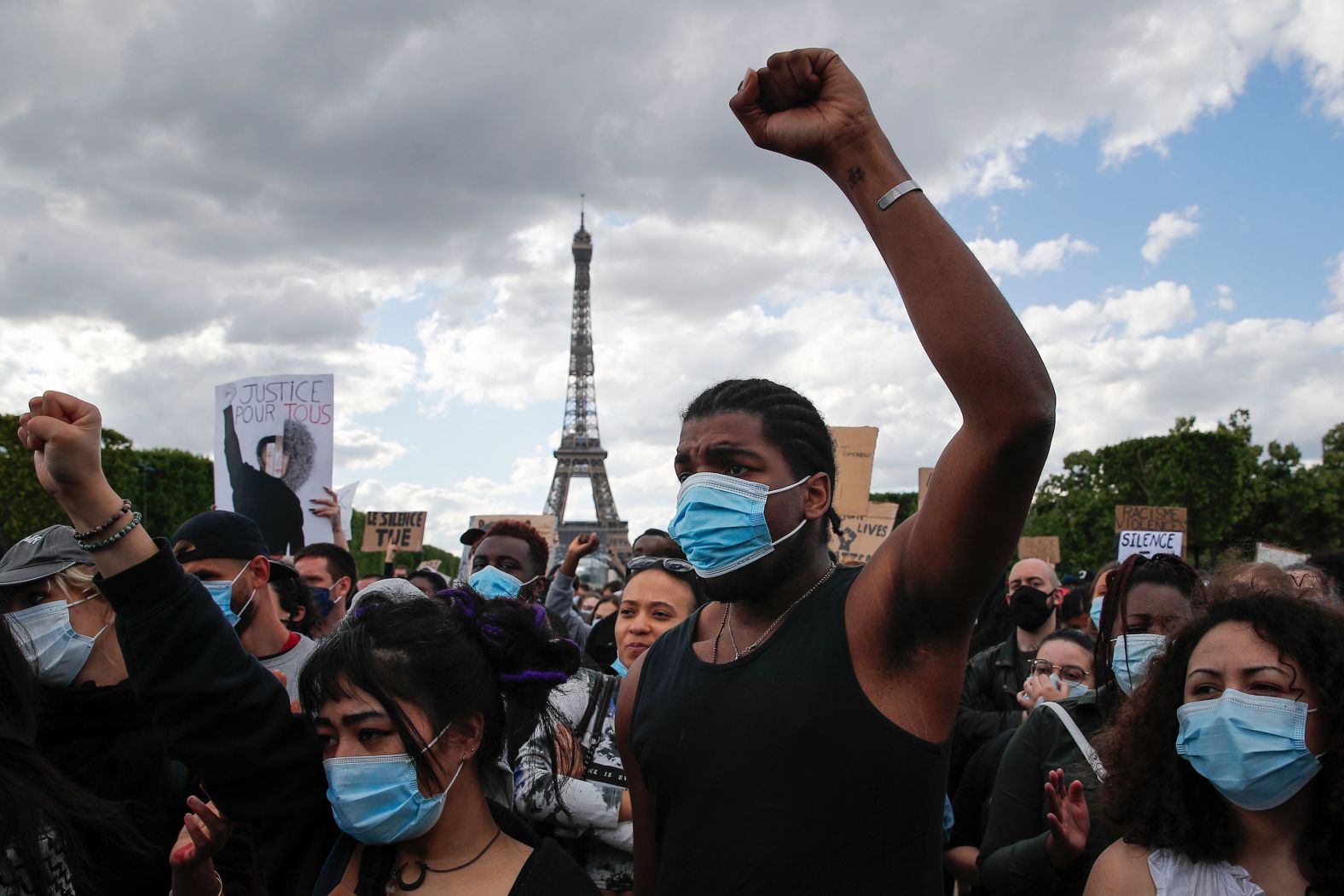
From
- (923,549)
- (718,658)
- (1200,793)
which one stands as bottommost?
(1200,793)

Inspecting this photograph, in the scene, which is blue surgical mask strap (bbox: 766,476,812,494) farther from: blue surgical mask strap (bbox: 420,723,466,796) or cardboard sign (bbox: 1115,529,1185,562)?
cardboard sign (bbox: 1115,529,1185,562)

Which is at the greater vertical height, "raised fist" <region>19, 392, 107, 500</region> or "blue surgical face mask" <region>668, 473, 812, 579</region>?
"raised fist" <region>19, 392, 107, 500</region>

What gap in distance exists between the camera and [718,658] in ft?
7.04

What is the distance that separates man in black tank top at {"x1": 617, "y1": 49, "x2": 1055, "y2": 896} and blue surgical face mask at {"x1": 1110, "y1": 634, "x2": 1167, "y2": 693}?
5.82ft

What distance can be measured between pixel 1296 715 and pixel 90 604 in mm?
3244

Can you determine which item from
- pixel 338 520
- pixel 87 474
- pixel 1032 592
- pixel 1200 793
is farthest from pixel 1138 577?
pixel 338 520

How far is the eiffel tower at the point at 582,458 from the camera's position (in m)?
61.4

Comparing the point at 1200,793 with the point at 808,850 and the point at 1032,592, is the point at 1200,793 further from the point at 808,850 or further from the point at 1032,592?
the point at 1032,592

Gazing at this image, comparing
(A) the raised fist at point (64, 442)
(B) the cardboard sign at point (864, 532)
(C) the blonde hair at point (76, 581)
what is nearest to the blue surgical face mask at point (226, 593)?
(C) the blonde hair at point (76, 581)

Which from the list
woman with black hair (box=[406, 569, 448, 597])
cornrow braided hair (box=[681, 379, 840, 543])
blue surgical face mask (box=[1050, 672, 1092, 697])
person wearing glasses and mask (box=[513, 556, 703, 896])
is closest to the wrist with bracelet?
cornrow braided hair (box=[681, 379, 840, 543])

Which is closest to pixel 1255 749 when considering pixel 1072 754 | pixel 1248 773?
pixel 1248 773

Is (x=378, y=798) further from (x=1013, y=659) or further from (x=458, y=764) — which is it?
(x=1013, y=659)

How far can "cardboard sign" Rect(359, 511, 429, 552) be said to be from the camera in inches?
498

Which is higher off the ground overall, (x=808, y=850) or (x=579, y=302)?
(x=579, y=302)
